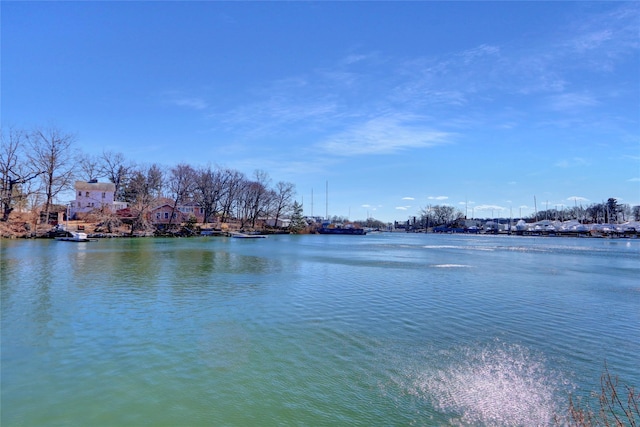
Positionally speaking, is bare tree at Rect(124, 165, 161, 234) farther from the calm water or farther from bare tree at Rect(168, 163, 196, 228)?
the calm water

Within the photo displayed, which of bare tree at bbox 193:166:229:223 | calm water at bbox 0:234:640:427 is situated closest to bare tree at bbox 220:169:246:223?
bare tree at bbox 193:166:229:223

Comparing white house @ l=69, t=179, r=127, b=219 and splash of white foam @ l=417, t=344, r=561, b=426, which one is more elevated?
white house @ l=69, t=179, r=127, b=219

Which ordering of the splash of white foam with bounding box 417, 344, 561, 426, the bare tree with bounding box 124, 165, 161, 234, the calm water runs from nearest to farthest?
the splash of white foam with bounding box 417, 344, 561, 426, the calm water, the bare tree with bounding box 124, 165, 161, 234

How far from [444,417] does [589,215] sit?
530 feet

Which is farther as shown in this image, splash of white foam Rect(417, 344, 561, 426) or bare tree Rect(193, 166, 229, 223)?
bare tree Rect(193, 166, 229, 223)

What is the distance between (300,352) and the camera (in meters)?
9.26

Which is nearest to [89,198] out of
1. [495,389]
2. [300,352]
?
[300,352]

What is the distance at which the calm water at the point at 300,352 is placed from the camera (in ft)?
21.4

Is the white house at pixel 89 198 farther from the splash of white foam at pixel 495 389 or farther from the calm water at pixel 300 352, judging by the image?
the splash of white foam at pixel 495 389

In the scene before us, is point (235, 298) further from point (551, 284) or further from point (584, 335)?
point (551, 284)

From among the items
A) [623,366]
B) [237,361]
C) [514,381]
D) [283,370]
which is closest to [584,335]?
[623,366]

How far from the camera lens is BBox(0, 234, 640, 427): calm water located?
6.52m

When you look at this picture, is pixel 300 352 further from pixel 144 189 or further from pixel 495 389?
pixel 144 189

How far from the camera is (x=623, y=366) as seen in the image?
8734 mm
